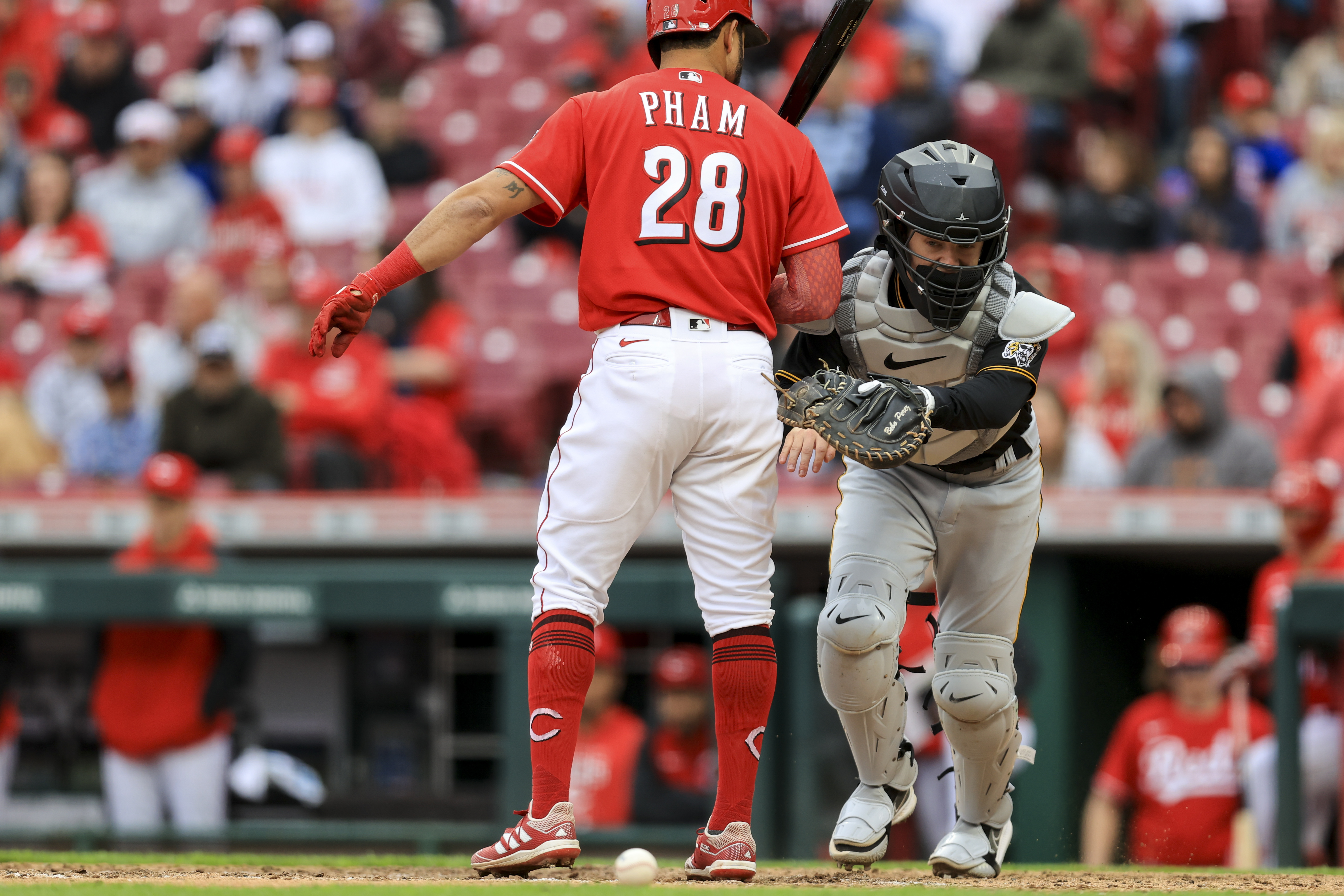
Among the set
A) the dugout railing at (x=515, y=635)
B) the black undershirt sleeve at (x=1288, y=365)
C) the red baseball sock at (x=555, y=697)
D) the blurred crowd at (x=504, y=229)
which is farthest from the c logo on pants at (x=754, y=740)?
the black undershirt sleeve at (x=1288, y=365)

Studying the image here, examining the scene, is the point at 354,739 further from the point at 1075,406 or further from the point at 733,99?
the point at 733,99

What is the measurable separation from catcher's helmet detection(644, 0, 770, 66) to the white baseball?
5.66 ft

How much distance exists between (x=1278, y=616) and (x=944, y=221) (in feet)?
8.88

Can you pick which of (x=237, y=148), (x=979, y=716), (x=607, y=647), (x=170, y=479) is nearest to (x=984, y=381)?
(x=979, y=716)

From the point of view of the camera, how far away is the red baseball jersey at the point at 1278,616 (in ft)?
19.0

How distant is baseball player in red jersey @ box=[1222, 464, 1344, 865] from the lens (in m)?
5.68

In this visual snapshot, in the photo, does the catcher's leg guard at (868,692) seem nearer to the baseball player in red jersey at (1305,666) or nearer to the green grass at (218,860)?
the green grass at (218,860)

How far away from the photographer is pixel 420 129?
442 inches

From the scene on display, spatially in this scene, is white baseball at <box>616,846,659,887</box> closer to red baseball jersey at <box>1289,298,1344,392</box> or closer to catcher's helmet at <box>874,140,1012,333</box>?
catcher's helmet at <box>874,140,1012,333</box>

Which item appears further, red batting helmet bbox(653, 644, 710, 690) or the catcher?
red batting helmet bbox(653, 644, 710, 690)

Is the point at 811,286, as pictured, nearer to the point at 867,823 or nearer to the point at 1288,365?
the point at 867,823

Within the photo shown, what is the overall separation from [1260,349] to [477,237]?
19.4 feet

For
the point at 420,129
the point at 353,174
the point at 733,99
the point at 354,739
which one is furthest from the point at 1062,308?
the point at 420,129

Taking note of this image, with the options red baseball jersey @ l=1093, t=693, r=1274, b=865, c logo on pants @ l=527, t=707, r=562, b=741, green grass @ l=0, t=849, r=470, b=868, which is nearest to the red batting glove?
c logo on pants @ l=527, t=707, r=562, b=741
